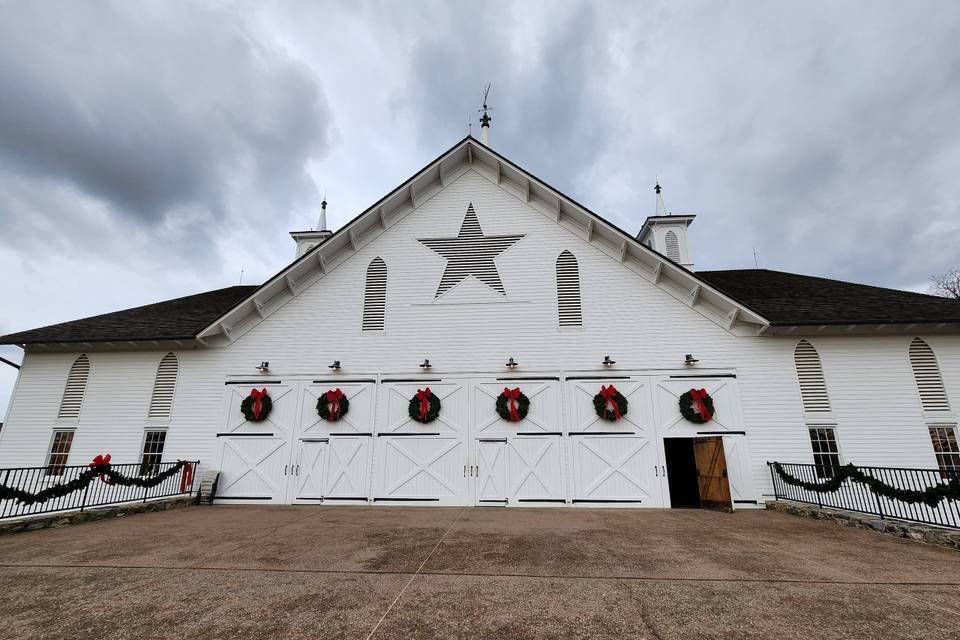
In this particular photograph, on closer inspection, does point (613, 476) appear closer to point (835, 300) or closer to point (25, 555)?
Result: point (835, 300)

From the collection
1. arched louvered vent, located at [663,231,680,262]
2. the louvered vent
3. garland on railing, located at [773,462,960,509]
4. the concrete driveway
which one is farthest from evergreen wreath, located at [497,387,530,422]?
arched louvered vent, located at [663,231,680,262]

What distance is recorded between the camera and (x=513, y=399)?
1162 cm

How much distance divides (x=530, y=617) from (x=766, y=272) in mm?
18133

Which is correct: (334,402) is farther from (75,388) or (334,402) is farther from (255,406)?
(75,388)

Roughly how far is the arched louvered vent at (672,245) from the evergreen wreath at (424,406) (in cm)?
1200

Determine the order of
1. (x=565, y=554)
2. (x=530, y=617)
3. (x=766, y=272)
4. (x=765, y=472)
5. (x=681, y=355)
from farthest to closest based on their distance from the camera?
(x=766, y=272) < (x=681, y=355) < (x=765, y=472) < (x=565, y=554) < (x=530, y=617)

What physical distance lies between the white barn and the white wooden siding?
2.2 inches

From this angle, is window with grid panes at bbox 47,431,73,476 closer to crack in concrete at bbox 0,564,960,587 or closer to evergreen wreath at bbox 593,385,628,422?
crack in concrete at bbox 0,564,960,587

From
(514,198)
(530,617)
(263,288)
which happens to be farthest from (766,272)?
(263,288)

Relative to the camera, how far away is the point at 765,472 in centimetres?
1083

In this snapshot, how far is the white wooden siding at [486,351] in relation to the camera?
11.1 metres

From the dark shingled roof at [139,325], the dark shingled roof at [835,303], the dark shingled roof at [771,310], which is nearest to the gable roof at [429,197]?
the dark shingled roof at [771,310]

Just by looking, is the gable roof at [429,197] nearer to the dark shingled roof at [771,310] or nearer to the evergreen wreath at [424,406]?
the dark shingled roof at [771,310]

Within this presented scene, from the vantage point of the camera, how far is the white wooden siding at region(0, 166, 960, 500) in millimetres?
11141
